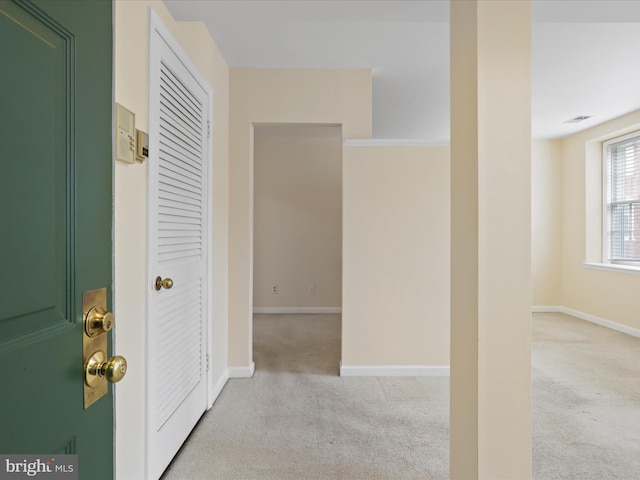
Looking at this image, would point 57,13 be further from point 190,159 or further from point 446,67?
point 446,67

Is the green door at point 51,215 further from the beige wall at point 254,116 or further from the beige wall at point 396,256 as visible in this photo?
the beige wall at point 396,256

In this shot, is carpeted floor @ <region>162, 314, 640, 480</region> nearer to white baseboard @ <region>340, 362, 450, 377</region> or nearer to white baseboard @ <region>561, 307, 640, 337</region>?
white baseboard @ <region>340, 362, 450, 377</region>

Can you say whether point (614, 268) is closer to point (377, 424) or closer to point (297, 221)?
point (377, 424)

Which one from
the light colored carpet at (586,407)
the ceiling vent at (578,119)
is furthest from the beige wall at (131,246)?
the ceiling vent at (578,119)

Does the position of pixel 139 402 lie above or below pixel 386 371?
above

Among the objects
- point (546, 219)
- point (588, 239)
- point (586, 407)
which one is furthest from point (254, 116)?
point (588, 239)

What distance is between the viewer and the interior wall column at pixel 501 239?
50.5 inches

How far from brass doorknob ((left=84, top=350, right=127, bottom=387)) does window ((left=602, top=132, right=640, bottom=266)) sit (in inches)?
218

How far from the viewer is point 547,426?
6.93 feet

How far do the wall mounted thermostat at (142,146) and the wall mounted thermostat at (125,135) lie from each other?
0.03m

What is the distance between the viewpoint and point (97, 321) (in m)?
0.70

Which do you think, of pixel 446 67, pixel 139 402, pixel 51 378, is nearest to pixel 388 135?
pixel 446 67

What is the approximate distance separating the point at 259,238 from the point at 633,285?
4.86 meters

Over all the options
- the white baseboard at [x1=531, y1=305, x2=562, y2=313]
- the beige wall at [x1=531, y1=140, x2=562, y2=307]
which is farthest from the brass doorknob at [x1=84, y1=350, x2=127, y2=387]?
the white baseboard at [x1=531, y1=305, x2=562, y2=313]
